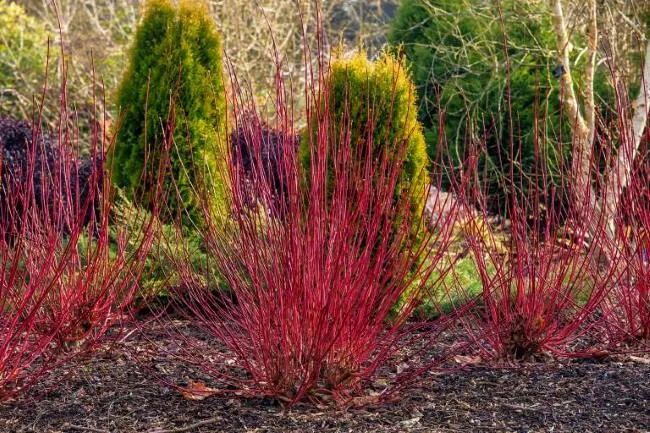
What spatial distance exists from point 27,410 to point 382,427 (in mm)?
1372

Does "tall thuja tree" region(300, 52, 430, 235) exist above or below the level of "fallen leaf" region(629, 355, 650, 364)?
above

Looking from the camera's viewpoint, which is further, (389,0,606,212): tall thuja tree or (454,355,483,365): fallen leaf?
(389,0,606,212): tall thuja tree

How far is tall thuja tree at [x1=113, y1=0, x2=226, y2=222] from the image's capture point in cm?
574

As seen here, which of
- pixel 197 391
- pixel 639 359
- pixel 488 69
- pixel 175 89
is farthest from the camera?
pixel 488 69

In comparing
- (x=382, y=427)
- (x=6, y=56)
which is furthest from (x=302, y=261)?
(x=6, y=56)

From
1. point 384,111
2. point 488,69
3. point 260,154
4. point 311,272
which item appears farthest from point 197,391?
point 488,69

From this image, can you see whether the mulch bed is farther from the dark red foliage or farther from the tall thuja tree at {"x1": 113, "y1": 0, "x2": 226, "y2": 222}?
the tall thuja tree at {"x1": 113, "y1": 0, "x2": 226, "y2": 222}

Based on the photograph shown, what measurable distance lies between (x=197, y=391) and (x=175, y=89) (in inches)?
121

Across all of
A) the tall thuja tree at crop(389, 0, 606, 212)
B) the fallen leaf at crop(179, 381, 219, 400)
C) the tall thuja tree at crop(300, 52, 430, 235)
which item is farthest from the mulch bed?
the tall thuja tree at crop(389, 0, 606, 212)

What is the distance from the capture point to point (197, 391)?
10.7ft

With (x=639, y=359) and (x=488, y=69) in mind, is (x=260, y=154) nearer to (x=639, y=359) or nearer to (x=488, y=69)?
(x=639, y=359)

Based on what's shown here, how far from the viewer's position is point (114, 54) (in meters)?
10.8

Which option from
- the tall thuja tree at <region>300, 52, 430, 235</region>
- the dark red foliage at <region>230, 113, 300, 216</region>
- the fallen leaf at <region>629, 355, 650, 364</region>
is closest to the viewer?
the dark red foliage at <region>230, 113, 300, 216</region>

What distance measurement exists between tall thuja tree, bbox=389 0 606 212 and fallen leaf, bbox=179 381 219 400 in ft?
15.6
